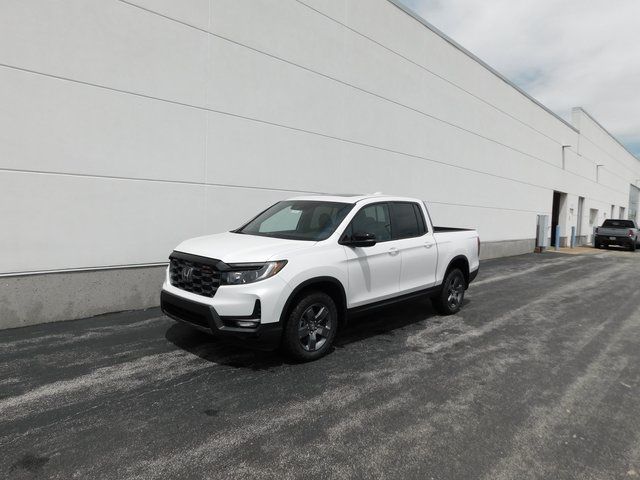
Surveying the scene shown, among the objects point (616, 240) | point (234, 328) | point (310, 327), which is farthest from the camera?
point (616, 240)

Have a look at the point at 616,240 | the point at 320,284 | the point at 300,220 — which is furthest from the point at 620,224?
the point at 320,284

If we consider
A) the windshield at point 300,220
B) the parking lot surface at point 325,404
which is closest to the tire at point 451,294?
the parking lot surface at point 325,404

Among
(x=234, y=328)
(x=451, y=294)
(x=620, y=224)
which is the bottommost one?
(x=451, y=294)

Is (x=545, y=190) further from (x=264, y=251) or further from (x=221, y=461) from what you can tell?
(x=221, y=461)

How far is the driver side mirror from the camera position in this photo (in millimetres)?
4793

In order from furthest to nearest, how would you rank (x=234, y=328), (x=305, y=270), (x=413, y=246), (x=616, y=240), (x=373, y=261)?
(x=616, y=240), (x=413, y=246), (x=373, y=261), (x=305, y=270), (x=234, y=328)

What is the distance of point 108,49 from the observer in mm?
6332

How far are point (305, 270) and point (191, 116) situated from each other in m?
4.40

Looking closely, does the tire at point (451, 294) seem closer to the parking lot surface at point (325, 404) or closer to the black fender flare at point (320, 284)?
the parking lot surface at point (325, 404)

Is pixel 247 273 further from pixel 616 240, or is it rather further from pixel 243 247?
pixel 616 240

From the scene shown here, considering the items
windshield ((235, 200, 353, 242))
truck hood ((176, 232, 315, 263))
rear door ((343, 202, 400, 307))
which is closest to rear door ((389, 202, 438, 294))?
rear door ((343, 202, 400, 307))

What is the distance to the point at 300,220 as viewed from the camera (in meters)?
5.53

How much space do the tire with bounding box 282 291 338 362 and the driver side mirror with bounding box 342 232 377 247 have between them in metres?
0.68

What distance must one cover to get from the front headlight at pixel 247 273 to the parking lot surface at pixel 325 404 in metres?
0.97
